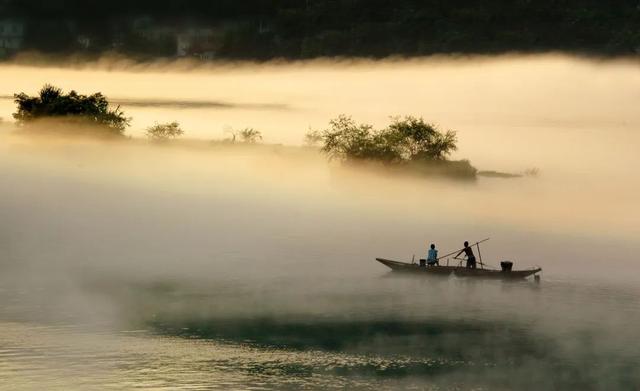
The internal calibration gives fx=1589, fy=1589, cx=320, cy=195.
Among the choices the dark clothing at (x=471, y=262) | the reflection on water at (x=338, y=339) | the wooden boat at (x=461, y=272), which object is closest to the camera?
the reflection on water at (x=338, y=339)

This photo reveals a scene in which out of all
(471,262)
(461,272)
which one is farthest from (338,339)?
(471,262)

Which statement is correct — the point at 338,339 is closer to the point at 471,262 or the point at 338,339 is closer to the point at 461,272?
the point at 461,272

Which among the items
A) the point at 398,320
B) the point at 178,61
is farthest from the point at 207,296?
the point at 178,61

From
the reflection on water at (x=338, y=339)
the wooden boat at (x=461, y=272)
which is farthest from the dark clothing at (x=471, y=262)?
the reflection on water at (x=338, y=339)

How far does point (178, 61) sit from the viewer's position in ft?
618

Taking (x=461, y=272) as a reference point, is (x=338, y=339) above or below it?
below

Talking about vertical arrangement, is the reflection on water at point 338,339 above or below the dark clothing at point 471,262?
below

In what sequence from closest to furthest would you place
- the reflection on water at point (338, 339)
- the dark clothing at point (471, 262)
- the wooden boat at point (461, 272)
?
the reflection on water at point (338, 339) → the wooden boat at point (461, 272) → the dark clothing at point (471, 262)

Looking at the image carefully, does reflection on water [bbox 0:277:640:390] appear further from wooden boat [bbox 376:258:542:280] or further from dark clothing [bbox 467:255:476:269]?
dark clothing [bbox 467:255:476:269]

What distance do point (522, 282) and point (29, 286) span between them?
161ft

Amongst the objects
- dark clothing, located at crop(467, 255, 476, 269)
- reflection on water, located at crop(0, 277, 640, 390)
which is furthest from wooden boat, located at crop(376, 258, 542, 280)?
reflection on water, located at crop(0, 277, 640, 390)

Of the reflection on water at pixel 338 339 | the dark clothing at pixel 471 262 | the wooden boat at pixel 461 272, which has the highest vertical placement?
the dark clothing at pixel 471 262

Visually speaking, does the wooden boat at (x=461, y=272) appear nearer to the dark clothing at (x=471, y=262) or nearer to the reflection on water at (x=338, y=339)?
the dark clothing at (x=471, y=262)

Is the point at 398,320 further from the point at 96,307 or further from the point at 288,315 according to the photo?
the point at 96,307
